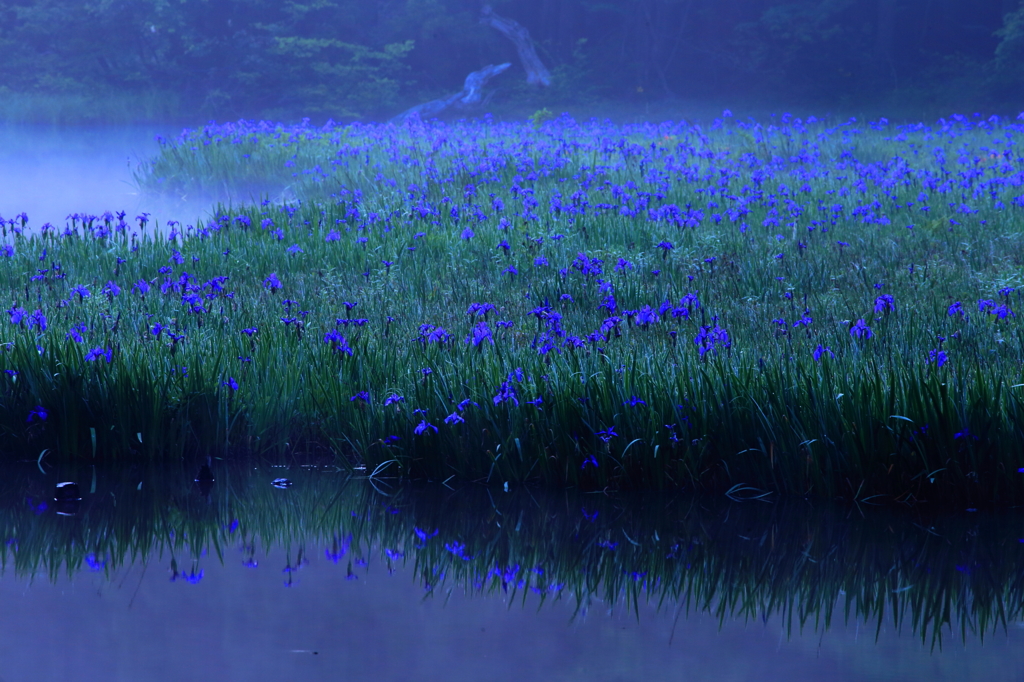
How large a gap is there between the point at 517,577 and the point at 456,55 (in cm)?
3222

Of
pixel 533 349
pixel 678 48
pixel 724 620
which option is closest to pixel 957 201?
pixel 533 349

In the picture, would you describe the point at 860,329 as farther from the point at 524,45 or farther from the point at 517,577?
the point at 524,45

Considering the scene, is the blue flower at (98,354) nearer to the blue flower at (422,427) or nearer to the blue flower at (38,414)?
the blue flower at (38,414)

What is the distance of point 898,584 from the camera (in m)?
2.98

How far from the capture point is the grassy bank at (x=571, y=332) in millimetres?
3988

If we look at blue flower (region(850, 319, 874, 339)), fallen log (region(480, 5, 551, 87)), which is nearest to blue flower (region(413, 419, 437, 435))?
blue flower (region(850, 319, 874, 339))

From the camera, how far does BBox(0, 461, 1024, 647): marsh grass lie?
9.35 ft

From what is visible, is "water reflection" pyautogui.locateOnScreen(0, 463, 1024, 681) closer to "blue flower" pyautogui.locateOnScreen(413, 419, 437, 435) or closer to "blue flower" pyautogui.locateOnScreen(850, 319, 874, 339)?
"blue flower" pyautogui.locateOnScreen(413, 419, 437, 435)

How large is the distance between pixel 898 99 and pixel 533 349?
87.9ft

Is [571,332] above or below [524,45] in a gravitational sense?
below

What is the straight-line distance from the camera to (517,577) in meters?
3.03

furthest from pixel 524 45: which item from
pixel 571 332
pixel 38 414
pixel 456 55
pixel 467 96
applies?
pixel 38 414

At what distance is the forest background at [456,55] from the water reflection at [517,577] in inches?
1070

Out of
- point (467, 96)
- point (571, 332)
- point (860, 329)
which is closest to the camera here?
point (860, 329)
